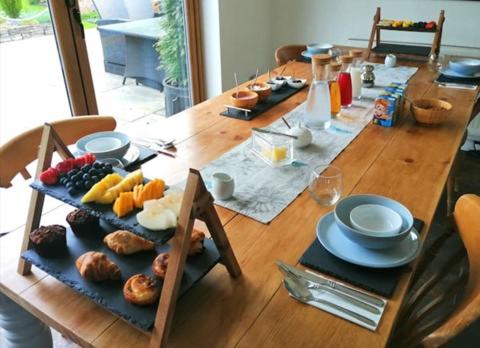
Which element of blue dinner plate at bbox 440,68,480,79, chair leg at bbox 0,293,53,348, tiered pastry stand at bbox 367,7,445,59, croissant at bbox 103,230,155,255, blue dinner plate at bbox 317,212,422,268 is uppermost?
tiered pastry stand at bbox 367,7,445,59

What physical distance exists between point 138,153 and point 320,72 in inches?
30.3

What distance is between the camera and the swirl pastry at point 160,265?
2.57 feet

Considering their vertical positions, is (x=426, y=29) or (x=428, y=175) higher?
(x=426, y=29)

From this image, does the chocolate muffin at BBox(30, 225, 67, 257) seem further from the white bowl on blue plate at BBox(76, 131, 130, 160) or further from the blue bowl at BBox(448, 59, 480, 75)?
the blue bowl at BBox(448, 59, 480, 75)

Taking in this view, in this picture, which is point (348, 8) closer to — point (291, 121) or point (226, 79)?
point (226, 79)

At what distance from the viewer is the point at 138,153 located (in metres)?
1.37

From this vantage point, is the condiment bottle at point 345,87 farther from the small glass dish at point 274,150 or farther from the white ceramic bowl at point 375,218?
the white ceramic bowl at point 375,218

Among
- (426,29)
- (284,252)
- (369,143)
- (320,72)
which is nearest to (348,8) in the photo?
(426,29)

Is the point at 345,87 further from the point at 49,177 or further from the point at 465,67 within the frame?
the point at 49,177

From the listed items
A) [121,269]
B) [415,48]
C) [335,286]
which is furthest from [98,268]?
[415,48]

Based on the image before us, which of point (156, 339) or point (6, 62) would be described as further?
point (6, 62)

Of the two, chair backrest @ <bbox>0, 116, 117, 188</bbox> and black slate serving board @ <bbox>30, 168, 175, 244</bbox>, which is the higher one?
black slate serving board @ <bbox>30, 168, 175, 244</bbox>

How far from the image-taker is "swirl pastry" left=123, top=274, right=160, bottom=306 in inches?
29.1

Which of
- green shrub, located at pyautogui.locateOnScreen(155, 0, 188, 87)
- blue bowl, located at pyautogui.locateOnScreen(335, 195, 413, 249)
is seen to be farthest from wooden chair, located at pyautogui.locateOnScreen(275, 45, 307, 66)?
blue bowl, located at pyautogui.locateOnScreen(335, 195, 413, 249)
